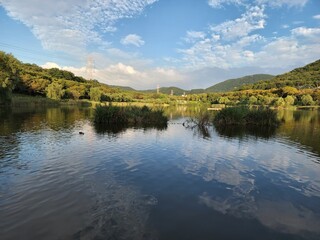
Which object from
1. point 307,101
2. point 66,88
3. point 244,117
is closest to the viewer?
point 244,117

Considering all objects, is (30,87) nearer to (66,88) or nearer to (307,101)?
(66,88)

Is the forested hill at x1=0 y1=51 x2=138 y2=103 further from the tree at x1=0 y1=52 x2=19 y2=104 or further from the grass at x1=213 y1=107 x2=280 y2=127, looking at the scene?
the grass at x1=213 y1=107 x2=280 y2=127

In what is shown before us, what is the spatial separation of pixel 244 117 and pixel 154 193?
2869cm

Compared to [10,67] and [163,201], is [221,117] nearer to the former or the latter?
[163,201]

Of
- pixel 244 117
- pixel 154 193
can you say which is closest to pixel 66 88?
pixel 244 117

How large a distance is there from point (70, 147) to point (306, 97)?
138525mm

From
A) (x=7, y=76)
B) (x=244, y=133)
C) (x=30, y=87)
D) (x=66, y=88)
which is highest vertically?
(x=7, y=76)

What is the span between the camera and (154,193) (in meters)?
9.77

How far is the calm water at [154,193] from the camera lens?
711cm

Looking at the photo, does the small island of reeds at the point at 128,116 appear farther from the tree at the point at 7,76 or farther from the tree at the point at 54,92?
the tree at the point at 54,92

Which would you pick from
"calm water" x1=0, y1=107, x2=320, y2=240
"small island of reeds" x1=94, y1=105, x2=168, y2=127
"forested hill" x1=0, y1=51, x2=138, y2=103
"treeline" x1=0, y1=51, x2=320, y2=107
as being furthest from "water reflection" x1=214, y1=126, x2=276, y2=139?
"forested hill" x1=0, y1=51, x2=138, y2=103

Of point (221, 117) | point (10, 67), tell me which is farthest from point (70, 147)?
point (10, 67)

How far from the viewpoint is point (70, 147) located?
17469 mm

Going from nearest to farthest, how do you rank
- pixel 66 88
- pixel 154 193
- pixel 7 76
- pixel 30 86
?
pixel 154 193 → pixel 7 76 → pixel 30 86 → pixel 66 88
